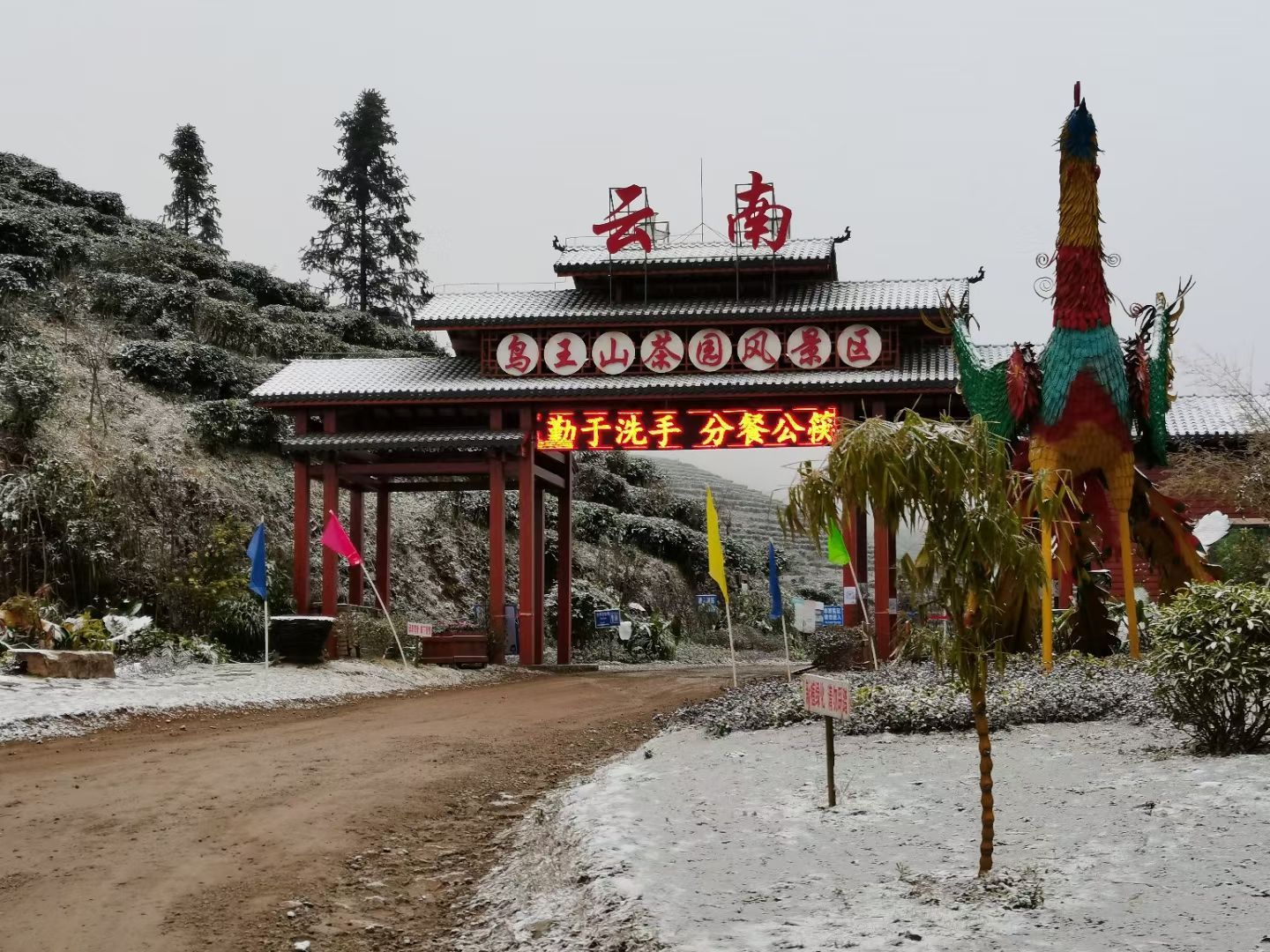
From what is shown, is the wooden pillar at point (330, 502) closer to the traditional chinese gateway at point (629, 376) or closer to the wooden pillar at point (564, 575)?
the traditional chinese gateway at point (629, 376)

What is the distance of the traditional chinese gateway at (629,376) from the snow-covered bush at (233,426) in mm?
5363

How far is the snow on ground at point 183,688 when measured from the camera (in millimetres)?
12828

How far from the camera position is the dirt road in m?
6.35

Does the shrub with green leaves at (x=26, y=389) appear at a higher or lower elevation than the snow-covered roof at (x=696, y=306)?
lower

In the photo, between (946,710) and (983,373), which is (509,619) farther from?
(946,710)

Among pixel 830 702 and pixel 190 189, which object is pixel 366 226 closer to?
pixel 190 189

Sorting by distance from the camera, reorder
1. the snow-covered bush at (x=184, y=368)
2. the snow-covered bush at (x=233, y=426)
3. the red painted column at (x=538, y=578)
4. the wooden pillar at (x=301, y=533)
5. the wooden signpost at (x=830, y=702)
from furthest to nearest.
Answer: the snow-covered bush at (x=184, y=368) → the snow-covered bush at (x=233, y=426) → the red painted column at (x=538, y=578) → the wooden pillar at (x=301, y=533) → the wooden signpost at (x=830, y=702)

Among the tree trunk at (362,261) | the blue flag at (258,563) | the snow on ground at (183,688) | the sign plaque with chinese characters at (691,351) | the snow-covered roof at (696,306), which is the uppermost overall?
the tree trunk at (362,261)

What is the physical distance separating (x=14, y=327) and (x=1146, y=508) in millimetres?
26832

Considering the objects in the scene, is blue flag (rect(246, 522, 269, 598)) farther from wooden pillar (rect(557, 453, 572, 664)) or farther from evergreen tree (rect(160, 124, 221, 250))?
evergreen tree (rect(160, 124, 221, 250))

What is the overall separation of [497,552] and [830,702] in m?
15.5

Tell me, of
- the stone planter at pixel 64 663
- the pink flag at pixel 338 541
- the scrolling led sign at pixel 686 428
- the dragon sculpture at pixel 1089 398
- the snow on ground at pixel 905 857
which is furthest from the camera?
the scrolling led sign at pixel 686 428

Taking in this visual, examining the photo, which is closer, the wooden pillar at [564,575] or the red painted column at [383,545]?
the red painted column at [383,545]

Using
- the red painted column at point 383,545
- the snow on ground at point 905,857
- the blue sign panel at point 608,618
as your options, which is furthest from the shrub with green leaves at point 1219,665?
the blue sign panel at point 608,618
